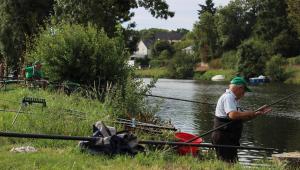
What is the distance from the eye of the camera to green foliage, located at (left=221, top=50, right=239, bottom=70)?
96.0 m

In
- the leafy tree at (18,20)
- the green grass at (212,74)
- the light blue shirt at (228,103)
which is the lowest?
the green grass at (212,74)

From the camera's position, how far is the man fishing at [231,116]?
30.5ft

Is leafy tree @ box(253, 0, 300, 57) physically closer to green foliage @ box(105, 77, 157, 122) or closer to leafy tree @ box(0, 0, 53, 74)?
leafy tree @ box(0, 0, 53, 74)

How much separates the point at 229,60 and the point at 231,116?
299 feet

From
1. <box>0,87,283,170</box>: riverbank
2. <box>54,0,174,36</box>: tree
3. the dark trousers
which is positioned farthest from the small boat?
the dark trousers

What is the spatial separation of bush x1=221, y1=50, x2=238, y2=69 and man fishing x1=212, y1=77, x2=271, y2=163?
8515 cm

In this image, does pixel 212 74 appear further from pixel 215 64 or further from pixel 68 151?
pixel 68 151

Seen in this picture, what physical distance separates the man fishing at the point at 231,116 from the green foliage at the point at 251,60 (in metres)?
74.3

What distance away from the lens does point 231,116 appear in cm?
922

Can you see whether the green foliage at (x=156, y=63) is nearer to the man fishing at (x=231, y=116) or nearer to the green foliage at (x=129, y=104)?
the green foliage at (x=129, y=104)

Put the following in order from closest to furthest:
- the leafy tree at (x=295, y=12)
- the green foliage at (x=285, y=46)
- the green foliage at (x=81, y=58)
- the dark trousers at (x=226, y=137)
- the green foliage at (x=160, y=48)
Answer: the dark trousers at (x=226, y=137), the green foliage at (x=81, y=58), the leafy tree at (x=295, y=12), the green foliage at (x=285, y=46), the green foliage at (x=160, y=48)

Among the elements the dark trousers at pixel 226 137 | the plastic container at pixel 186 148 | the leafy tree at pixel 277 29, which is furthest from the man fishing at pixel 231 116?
the leafy tree at pixel 277 29

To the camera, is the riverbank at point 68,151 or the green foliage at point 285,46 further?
the green foliage at point 285,46

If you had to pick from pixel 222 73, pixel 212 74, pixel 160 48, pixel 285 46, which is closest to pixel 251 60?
pixel 285 46
